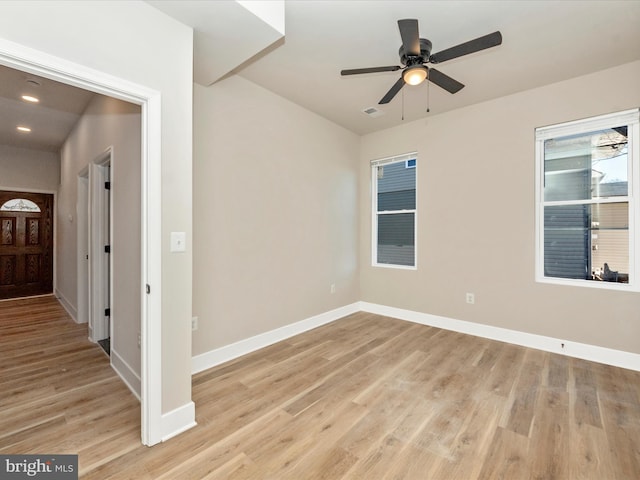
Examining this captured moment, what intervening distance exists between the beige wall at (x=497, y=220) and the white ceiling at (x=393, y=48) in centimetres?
22

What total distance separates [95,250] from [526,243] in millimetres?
5016

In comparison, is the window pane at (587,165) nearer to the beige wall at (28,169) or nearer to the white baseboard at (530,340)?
Answer: the white baseboard at (530,340)

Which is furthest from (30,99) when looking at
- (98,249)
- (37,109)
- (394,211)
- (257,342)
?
(394,211)

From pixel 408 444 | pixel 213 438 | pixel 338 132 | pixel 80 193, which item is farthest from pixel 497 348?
pixel 80 193

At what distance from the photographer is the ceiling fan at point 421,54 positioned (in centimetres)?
194

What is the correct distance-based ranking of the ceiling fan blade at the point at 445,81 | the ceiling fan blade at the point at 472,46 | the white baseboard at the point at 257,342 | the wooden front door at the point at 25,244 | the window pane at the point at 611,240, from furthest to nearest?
the wooden front door at the point at 25,244 < the window pane at the point at 611,240 < the white baseboard at the point at 257,342 < the ceiling fan blade at the point at 445,81 < the ceiling fan blade at the point at 472,46

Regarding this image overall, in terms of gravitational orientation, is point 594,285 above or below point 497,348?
above

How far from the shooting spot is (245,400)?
2.29 m

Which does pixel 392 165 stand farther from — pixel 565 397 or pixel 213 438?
pixel 213 438

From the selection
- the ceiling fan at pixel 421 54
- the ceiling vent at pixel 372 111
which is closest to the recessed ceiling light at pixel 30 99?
the ceiling fan at pixel 421 54

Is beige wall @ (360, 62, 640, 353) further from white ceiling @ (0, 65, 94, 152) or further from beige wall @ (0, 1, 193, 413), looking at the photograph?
white ceiling @ (0, 65, 94, 152)

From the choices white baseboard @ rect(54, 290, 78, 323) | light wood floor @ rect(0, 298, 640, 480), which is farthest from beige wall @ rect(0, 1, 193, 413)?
white baseboard @ rect(54, 290, 78, 323)

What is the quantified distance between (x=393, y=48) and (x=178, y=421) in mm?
3346

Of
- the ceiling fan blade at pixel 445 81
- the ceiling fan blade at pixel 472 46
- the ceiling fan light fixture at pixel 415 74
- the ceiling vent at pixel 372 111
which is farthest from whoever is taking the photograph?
the ceiling vent at pixel 372 111
